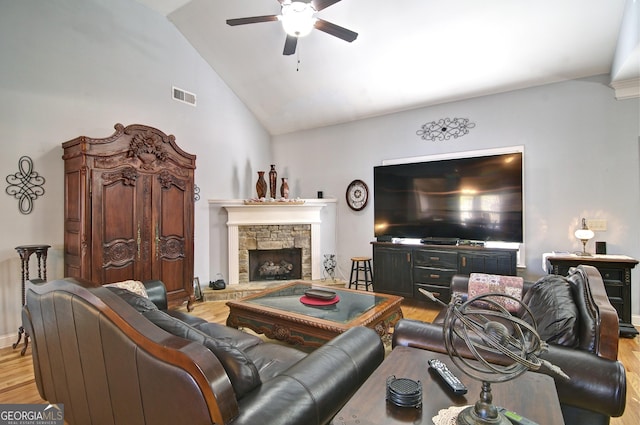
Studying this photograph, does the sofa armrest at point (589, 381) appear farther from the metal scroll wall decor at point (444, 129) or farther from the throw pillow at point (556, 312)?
the metal scroll wall decor at point (444, 129)

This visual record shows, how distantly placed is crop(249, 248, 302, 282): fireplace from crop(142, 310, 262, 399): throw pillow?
3918mm

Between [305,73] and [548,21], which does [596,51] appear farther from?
[305,73]

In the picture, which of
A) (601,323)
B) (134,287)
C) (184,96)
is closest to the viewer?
(601,323)

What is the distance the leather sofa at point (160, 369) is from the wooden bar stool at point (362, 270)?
2958 mm

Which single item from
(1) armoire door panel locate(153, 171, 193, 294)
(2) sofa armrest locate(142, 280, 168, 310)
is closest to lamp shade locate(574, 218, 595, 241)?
(2) sofa armrest locate(142, 280, 168, 310)

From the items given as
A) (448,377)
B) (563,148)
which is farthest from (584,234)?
(448,377)

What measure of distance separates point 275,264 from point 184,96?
9.63ft

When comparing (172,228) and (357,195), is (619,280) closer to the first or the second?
(357,195)

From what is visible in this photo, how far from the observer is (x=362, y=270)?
16.3 feet

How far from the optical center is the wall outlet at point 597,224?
351 centimetres

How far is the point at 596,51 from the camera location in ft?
10.8

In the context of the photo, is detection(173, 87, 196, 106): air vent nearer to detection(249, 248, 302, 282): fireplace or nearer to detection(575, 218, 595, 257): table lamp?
detection(249, 248, 302, 282): fireplace

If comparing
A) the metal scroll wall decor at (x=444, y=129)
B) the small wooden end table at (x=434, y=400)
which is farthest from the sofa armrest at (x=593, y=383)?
the metal scroll wall decor at (x=444, y=129)

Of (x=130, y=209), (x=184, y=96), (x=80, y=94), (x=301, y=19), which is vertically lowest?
(x=130, y=209)
